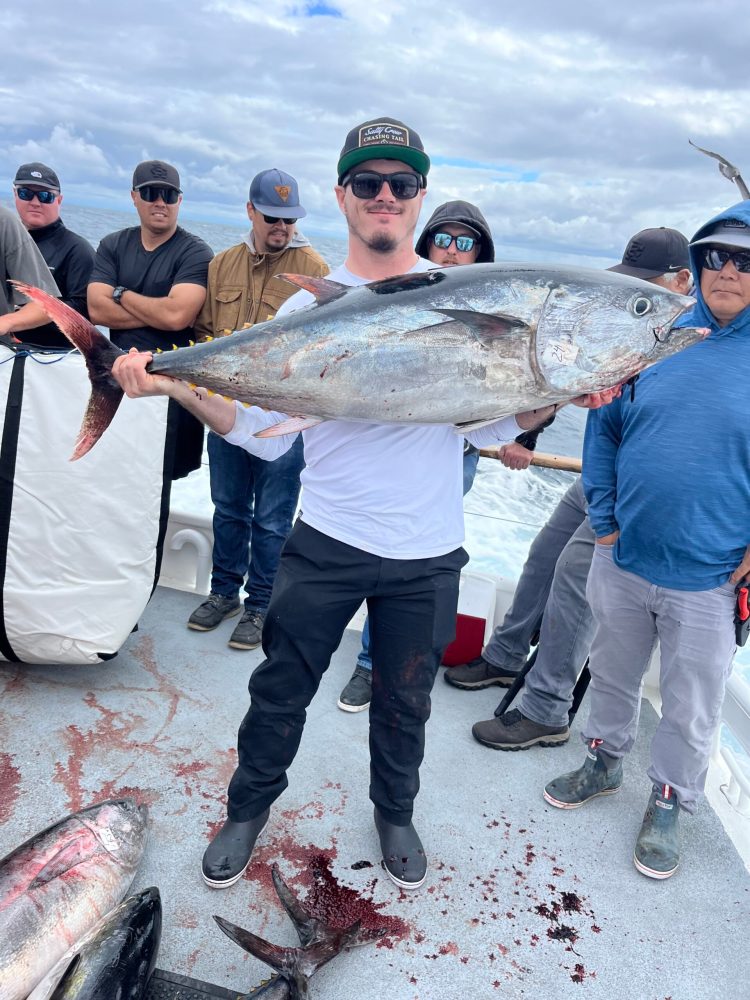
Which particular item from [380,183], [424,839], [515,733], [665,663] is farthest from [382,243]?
[515,733]

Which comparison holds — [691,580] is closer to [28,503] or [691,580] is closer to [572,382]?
[572,382]

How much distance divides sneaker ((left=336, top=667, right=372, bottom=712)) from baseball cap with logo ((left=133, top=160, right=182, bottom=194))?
9.22ft

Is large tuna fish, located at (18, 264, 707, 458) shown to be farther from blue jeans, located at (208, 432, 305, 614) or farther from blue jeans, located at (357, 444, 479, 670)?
blue jeans, located at (208, 432, 305, 614)

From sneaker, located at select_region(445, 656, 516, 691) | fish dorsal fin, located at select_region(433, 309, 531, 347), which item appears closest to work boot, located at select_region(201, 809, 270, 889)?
sneaker, located at select_region(445, 656, 516, 691)

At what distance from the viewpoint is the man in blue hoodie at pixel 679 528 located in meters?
2.22

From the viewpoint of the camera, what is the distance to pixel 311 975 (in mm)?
1916

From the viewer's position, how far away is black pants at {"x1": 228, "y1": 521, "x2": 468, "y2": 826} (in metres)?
2.12

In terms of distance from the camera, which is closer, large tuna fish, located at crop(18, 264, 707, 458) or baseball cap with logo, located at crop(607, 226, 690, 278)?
large tuna fish, located at crop(18, 264, 707, 458)

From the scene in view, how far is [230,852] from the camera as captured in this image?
229 centimetres

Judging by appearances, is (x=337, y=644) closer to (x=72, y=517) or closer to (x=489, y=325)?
(x=489, y=325)

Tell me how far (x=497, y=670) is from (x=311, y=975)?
192cm

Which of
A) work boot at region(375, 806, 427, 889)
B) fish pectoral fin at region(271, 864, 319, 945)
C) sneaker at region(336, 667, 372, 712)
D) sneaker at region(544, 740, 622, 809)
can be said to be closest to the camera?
fish pectoral fin at region(271, 864, 319, 945)

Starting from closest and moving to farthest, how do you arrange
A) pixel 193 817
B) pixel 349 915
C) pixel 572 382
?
pixel 572 382
pixel 349 915
pixel 193 817

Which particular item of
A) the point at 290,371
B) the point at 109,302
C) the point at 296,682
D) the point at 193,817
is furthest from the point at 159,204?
the point at 193,817
